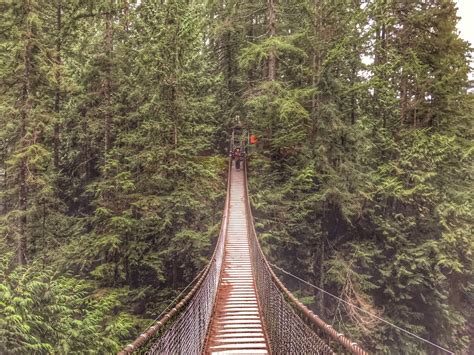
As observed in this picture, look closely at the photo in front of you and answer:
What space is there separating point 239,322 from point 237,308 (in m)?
0.72

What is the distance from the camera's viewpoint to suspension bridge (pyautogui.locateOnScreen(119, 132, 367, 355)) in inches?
154

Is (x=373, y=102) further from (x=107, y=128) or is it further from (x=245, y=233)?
(x=107, y=128)

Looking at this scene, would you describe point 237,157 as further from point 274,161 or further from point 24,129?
point 24,129

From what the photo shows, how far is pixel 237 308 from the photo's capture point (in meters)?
7.96

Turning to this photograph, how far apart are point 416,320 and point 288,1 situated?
739 inches

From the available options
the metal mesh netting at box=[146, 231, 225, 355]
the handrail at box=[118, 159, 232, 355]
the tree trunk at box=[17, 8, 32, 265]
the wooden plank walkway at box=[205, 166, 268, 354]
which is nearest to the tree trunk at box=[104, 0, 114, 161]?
the tree trunk at box=[17, 8, 32, 265]

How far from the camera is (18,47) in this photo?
455 inches

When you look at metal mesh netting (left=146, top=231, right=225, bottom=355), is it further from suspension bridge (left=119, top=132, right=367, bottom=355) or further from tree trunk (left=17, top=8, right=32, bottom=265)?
tree trunk (left=17, top=8, right=32, bottom=265)

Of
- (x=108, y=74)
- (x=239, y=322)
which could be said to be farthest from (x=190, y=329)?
(x=108, y=74)

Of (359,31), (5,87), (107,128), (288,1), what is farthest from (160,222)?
(288,1)

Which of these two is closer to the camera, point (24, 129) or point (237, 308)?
point (237, 308)

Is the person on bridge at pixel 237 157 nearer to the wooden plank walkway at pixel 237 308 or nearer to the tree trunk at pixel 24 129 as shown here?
the wooden plank walkway at pixel 237 308

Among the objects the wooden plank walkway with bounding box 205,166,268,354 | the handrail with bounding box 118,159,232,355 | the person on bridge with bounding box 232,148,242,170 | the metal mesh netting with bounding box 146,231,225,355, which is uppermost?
the person on bridge with bounding box 232,148,242,170

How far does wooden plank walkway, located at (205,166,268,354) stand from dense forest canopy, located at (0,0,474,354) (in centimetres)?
153
